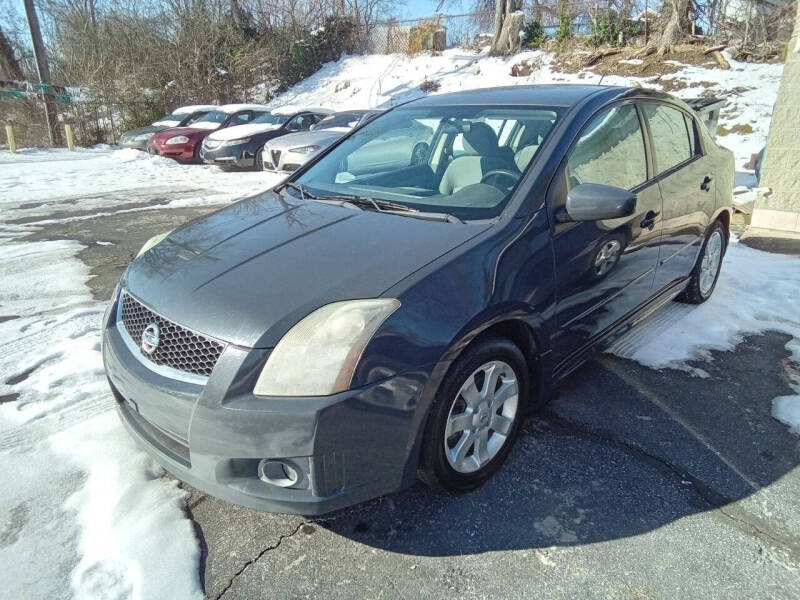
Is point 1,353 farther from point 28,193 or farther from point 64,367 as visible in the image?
point 28,193

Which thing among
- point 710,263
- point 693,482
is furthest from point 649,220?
point 710,263

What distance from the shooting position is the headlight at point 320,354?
1.89 metres

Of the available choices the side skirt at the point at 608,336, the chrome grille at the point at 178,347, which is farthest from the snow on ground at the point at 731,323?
the chrome grille at the point at 178,347

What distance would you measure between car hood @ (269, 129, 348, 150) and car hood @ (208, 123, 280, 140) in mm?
2229

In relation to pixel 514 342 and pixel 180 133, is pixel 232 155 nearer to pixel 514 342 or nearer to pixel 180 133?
pixel 180 133

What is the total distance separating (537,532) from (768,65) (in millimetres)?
16650

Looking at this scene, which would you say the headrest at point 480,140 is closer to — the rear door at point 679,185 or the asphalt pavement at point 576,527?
the rear door at point 679,185

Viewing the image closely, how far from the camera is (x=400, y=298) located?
6.70 ft

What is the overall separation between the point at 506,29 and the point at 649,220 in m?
20.5

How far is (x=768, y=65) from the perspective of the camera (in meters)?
14.5

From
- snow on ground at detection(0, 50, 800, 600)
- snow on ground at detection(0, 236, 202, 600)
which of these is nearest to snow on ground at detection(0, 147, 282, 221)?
snow on ground at detection(0, 50, 800, 600)

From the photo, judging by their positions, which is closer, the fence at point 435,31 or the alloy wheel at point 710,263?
the alloy wheel at point 710,263

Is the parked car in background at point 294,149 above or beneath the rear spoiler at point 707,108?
beneath

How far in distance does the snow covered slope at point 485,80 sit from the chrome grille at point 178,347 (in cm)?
1107
